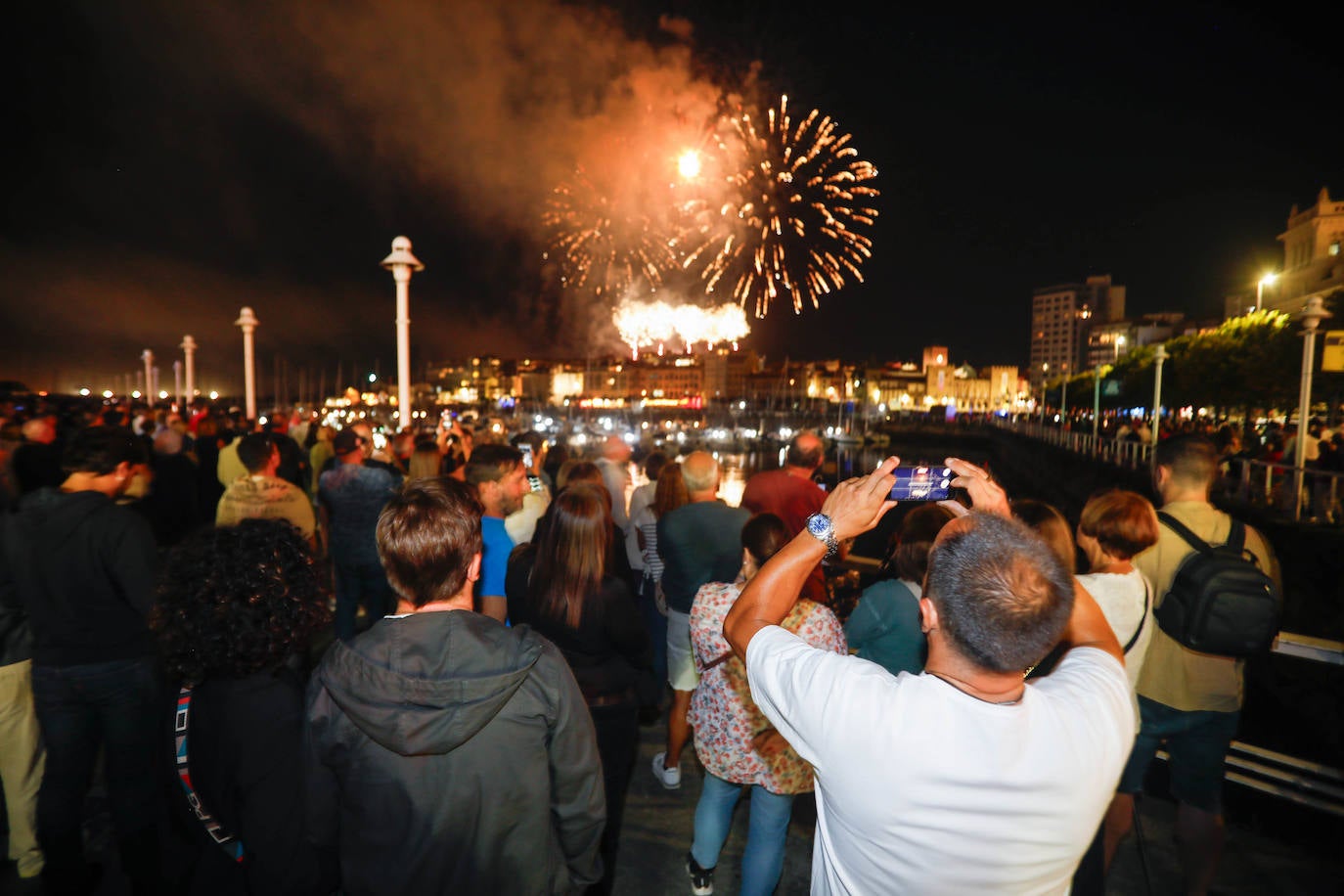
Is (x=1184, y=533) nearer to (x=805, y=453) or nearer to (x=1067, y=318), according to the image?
(x=805, y=453)

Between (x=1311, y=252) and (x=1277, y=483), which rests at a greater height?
(x=1311, y=252)

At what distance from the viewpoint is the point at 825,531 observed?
5.14 ft

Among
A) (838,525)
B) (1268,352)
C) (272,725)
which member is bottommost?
(272,725)

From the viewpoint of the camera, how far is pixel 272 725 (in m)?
1.81

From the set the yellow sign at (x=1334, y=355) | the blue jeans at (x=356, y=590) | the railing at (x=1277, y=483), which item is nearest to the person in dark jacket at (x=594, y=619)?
the blue jeans at (x=356, y=590)

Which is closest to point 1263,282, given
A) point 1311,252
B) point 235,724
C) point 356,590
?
point 356,590

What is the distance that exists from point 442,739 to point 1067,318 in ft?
547

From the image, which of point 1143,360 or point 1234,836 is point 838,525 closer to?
point 1234,836

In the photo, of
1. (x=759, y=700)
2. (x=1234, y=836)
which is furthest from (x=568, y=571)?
(x=1234, y=836)

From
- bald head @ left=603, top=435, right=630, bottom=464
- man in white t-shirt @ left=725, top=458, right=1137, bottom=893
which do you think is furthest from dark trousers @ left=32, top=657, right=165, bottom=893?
bald head @ left=603, top=435, right=630, bottom=464

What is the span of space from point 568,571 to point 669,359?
14835 cm

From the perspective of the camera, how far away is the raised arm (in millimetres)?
1551

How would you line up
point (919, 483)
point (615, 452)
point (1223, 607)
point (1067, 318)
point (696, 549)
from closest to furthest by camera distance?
point (919, 483), point (1223, 607), point (696, 549), point (615, 452), point (1067, 318)

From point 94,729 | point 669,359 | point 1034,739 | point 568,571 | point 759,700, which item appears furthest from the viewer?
point 669,359
